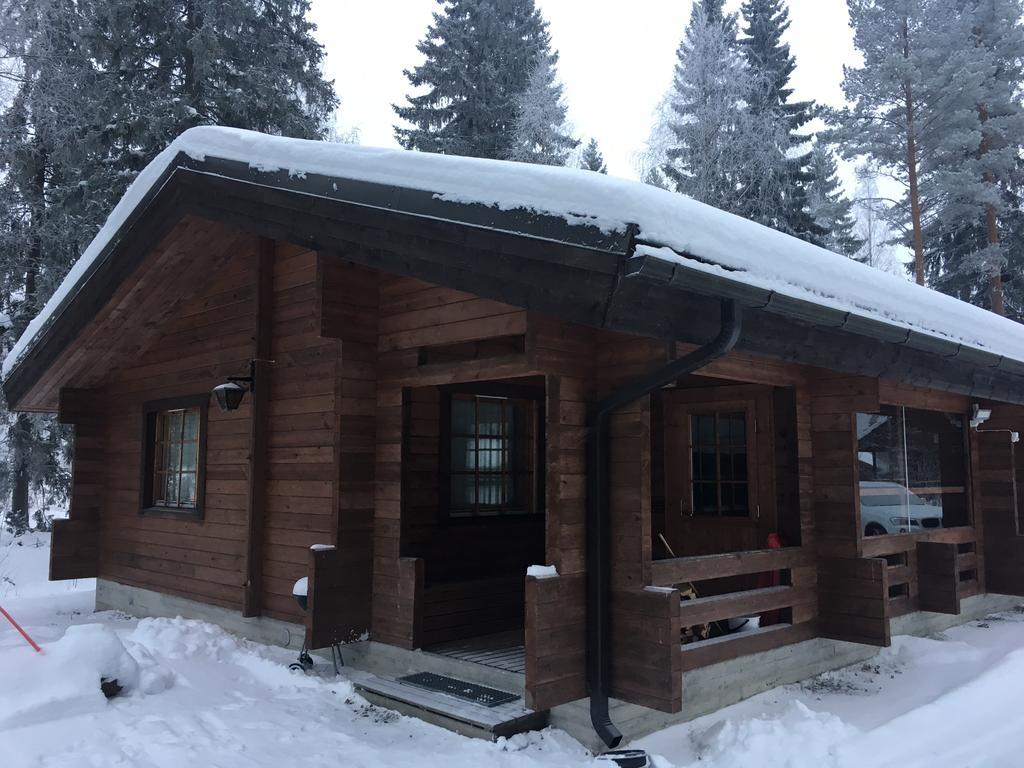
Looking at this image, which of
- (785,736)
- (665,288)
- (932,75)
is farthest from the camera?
(932,75)

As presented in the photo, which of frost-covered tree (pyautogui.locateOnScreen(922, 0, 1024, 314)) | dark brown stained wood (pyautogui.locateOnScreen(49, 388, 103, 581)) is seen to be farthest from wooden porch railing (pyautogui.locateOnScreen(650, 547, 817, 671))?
frost-covered tree (pyautogui.locateOnScreen(922, 0, 1024, 314))

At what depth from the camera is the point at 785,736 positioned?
436 centimetres

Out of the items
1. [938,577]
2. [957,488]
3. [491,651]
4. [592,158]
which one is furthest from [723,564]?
[592,158]

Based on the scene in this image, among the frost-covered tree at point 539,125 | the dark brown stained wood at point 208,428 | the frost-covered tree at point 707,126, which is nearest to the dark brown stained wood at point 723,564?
the dark brown stained wood at point 208,428

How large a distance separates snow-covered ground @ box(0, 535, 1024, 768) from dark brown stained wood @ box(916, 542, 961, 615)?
1.53 ft

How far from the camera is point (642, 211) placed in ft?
11.5

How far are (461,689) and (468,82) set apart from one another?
2070 centimetres

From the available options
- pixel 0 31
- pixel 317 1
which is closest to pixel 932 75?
pixel 317 1

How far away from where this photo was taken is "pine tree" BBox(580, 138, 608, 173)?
28.2 metres

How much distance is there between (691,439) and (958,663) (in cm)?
264

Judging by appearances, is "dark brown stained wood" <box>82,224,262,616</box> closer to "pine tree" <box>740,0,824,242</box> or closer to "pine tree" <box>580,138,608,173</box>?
"pine tree" <box>740,0,824,242</box>

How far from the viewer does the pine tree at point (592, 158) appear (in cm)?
2816

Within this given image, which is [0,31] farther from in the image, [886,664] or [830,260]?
[886,664]

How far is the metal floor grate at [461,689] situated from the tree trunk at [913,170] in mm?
16748
